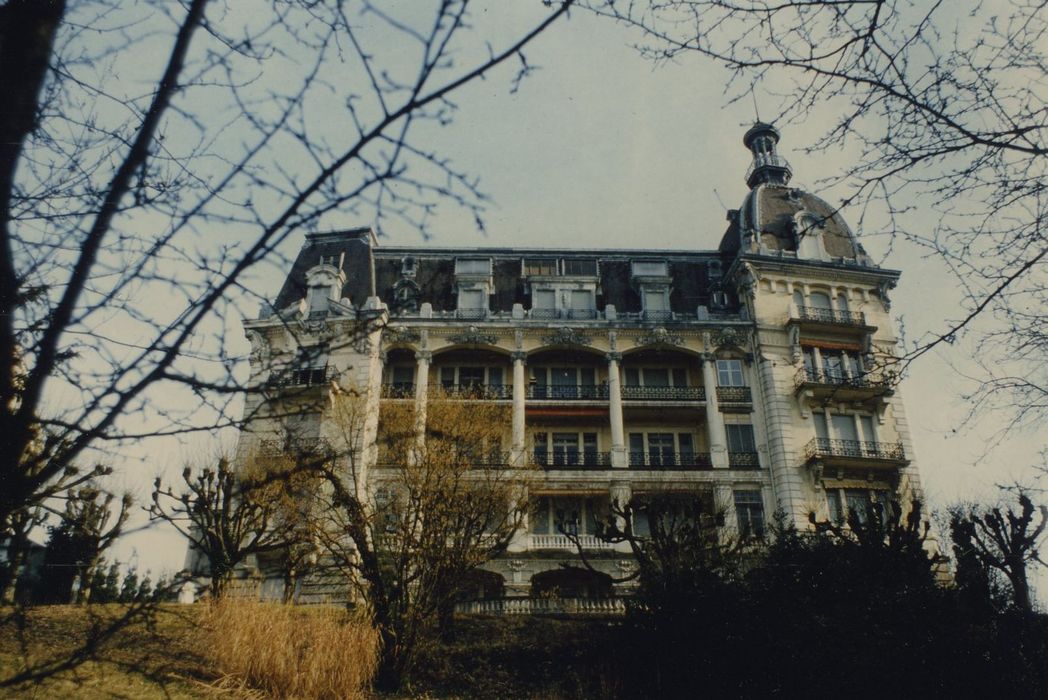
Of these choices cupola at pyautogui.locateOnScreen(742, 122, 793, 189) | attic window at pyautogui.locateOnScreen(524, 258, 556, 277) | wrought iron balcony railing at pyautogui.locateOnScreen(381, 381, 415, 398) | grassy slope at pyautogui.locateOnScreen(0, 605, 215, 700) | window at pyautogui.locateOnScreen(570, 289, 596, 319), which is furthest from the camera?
cupola at pyautogui.locateOnScreen(742, 122, 793, 189)

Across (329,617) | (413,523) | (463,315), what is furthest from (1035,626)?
(463,315)

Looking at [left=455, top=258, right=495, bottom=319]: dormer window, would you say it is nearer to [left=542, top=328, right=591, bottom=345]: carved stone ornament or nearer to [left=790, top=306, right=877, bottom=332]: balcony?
[left=542, top=328, right=591, bottom=345]: carved stone ornament

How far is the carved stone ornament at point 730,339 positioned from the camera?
33438 mm

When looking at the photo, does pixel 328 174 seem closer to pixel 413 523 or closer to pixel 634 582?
pixel 413 523

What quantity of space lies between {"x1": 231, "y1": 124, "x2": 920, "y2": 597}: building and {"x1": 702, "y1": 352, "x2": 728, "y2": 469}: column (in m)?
0.08

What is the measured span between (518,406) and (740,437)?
30.4ft

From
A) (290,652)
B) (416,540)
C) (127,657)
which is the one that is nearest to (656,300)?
(416,540)

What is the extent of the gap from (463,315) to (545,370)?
4.37 m

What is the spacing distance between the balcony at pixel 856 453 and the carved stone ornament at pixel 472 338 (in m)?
13.6

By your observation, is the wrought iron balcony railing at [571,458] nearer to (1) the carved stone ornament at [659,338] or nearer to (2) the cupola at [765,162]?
(1) the carved stone ornament at [659,338]

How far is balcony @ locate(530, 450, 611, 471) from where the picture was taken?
31091mm

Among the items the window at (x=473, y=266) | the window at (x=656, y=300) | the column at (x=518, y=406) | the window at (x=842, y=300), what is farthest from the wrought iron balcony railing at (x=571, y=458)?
the window at (x=842, y=300)

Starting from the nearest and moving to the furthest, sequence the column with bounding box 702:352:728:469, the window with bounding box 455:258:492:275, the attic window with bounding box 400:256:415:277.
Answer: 1. the column with bounding box 702:352:728:469
2. the window with bounding box 455:258:492:275
3. the attic window with bounding box 400:256:415:277

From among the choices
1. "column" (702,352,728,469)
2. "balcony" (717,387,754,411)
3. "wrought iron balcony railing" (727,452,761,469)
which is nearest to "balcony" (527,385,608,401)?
"column" (702,352,728,469)
